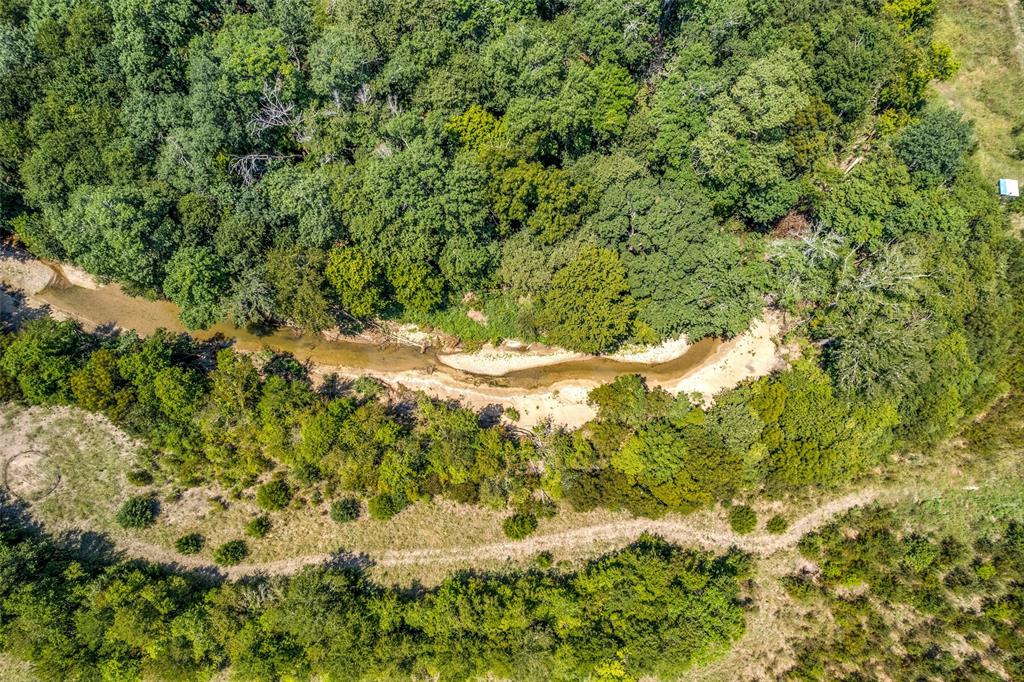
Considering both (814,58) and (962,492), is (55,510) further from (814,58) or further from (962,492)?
(962,492)

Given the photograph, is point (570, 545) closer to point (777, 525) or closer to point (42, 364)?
point (777, 525)

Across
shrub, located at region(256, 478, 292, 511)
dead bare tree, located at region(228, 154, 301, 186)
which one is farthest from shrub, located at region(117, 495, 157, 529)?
dead bare tree, located at region(228, 154, 301, 186)

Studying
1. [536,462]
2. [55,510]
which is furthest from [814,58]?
[55,510]

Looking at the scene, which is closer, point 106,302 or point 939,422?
point 939,422

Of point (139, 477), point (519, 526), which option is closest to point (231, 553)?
point (139, 477)

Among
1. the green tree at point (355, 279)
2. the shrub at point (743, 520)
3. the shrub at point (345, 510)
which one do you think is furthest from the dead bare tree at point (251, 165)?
the shrub at point (743, 520)

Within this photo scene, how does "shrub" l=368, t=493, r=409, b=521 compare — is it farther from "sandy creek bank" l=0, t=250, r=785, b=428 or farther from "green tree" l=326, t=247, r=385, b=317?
"green tree" l=326, t=247, r=385, b=317
